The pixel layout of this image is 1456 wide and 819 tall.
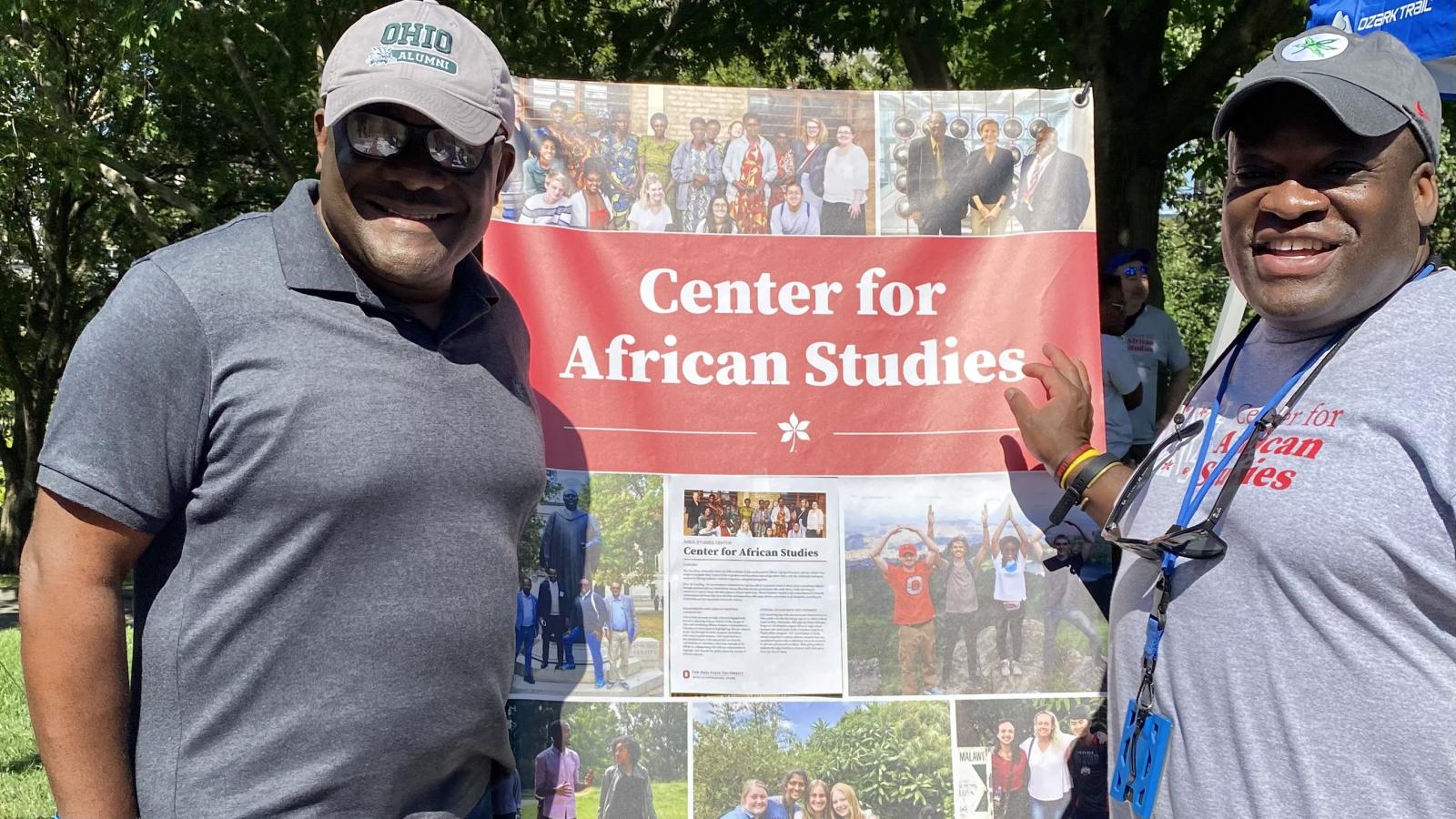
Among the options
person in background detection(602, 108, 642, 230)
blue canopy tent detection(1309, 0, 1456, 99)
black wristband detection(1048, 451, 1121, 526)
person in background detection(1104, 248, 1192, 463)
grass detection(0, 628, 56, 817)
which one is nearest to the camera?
black wristband detection(1048, 451, 1121, 526)

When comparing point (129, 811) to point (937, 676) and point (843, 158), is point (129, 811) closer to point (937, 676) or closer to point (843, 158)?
point (937, 676)

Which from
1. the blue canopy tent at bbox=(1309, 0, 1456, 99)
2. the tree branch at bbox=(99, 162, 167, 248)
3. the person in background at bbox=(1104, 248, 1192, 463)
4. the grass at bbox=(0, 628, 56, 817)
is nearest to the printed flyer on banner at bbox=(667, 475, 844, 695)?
the blue canopy tent at bbox=(1309, 0, 1456, 99)

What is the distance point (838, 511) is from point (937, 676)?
43 cm

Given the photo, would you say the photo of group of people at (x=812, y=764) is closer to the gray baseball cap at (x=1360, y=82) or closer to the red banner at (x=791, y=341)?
the red banner at (x=791, y=341)

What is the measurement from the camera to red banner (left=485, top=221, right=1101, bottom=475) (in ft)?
9.03

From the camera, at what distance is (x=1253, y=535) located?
174cm

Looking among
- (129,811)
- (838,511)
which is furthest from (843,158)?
(129,811)

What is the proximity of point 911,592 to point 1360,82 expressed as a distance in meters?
1.43

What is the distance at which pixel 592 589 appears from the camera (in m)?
2.73

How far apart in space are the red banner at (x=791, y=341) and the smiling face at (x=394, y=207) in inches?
33.8

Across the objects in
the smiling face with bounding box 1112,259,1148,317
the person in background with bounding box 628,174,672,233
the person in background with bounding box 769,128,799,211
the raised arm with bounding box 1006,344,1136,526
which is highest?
the smiling face with bounding box 1112,259,1148,317

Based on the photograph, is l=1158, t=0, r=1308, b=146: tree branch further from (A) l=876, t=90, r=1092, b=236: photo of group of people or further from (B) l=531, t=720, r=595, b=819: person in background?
(B) l=531, t=720, r=595, b=819: person in background

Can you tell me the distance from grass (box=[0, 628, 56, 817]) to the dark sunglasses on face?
11.8ft

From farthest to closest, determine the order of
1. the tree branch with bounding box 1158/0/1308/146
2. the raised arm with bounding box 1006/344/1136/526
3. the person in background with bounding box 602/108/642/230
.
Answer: the tree branch with bounding box 1158/0/1308/146 < the person in background with bounding box 602/108/642/230 < the raised arm with bounding box 1006/344/1136/526
